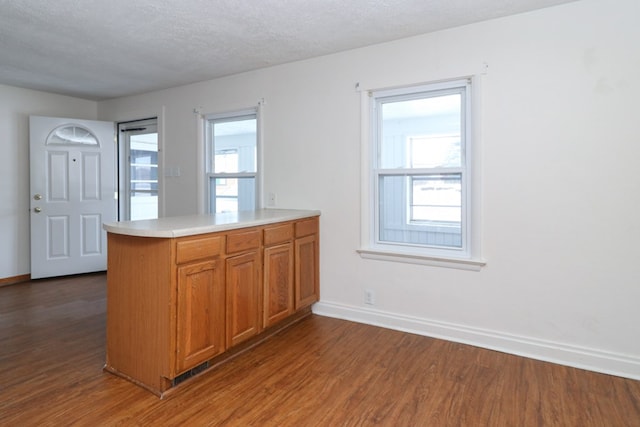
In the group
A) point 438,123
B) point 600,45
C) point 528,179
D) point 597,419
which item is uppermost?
point 600,45

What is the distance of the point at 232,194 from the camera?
4.21 m

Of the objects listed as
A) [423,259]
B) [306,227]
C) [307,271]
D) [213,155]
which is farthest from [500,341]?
[213,155]

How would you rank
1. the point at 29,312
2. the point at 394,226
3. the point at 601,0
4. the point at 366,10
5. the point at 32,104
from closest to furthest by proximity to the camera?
the point at 601,0 → the point at 366,10 → the point at 394,226 → the point at 29,312 → the point at 32,104

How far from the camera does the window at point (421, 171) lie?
297cm

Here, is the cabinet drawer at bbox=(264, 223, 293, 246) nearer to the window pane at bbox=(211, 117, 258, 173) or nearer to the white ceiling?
the window pane at bbox=(211, 117, 258, 173)

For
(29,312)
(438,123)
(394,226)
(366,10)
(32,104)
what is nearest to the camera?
(366,10)

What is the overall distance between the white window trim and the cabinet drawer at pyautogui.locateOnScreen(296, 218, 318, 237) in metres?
0.43

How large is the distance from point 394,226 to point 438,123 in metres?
0.90

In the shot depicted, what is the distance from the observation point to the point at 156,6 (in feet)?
8.33

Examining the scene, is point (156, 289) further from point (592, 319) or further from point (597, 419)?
point (592, 319)

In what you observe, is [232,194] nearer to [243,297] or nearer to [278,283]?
[278,283]

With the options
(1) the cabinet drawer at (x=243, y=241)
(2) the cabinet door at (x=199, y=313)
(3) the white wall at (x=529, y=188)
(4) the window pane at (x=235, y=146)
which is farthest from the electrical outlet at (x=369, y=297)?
(4) the window pane at (x=235, y=146)

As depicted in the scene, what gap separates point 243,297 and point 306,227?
932mm

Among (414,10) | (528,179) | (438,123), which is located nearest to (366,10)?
(414,10)
